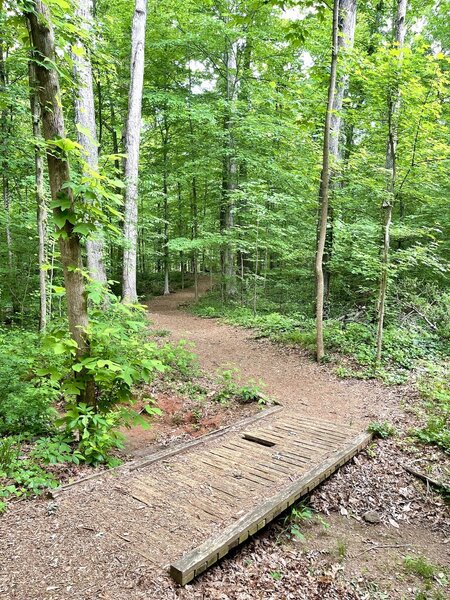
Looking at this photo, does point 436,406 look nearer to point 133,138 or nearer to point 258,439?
point 258,439

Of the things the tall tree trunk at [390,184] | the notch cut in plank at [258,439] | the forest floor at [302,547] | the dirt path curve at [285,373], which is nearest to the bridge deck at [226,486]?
the notch cut in plank at [258,439]

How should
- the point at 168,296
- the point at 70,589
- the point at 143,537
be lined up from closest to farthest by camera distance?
1. the point at 70,589
2. the point at 143,537
3. the point at 168,296

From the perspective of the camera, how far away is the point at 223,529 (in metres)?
3.30

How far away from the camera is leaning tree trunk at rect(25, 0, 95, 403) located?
3.61 meters

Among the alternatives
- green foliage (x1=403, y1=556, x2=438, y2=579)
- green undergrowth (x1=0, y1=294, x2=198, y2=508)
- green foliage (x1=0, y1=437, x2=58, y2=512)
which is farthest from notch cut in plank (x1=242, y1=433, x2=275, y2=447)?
green foliage (x1=0, y1=437, x2=58, y2=512)

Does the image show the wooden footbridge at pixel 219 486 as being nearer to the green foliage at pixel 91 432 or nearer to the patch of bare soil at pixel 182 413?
the green foliage at pixel 91 432

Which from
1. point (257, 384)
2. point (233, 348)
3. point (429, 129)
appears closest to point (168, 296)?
point (233, 348)

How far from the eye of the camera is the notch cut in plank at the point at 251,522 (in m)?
2.83

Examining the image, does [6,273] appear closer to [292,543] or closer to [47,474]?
[47,474]

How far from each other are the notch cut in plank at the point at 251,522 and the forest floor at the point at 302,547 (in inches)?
4.4

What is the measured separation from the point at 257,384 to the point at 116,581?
512 centimetres

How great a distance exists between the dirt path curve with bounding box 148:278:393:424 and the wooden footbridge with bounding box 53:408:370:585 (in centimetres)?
99

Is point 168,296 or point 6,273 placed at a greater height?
point 6,273

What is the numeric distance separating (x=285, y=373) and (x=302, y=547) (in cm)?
491
